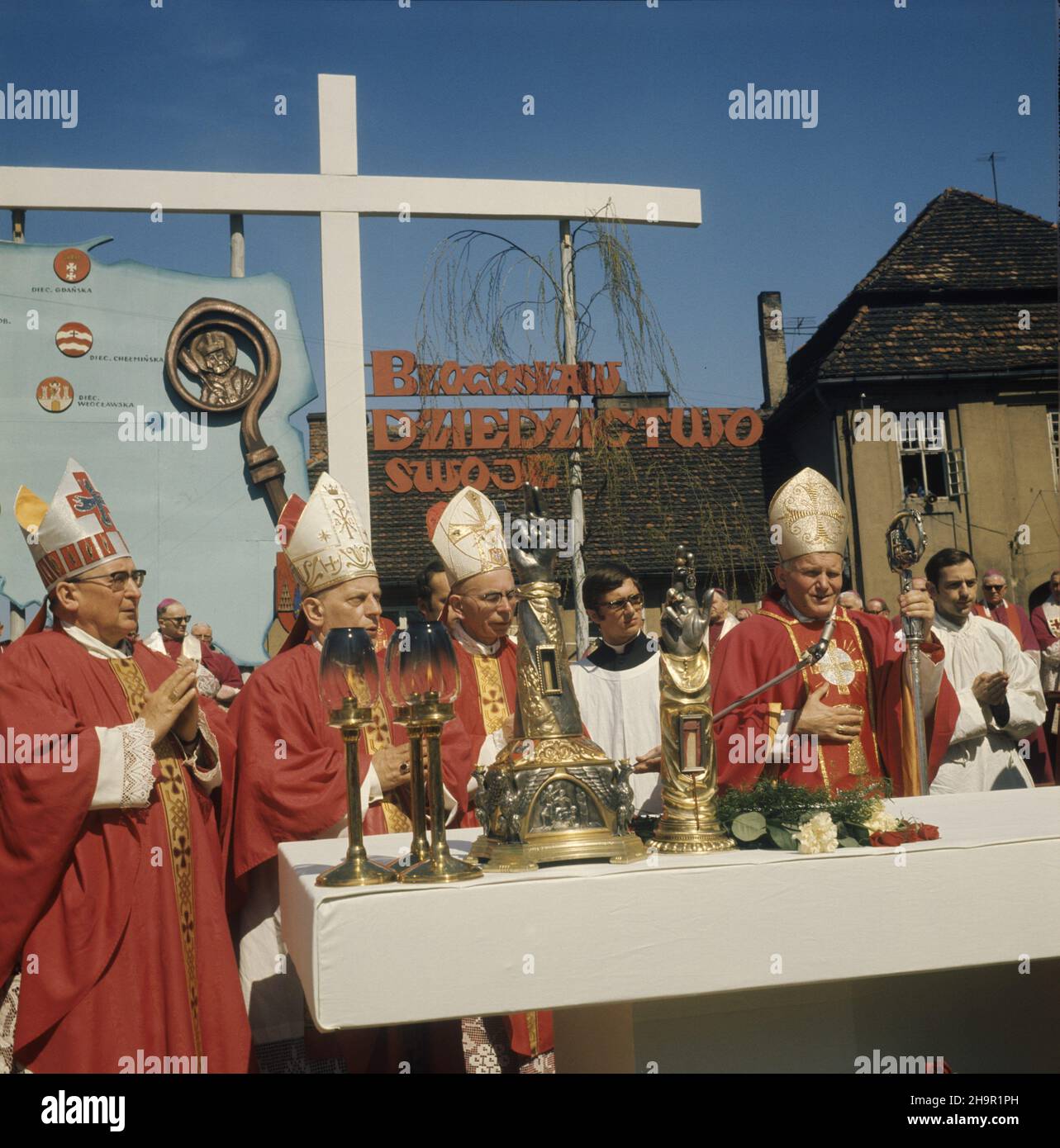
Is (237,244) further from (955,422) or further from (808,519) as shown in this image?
(955,422)

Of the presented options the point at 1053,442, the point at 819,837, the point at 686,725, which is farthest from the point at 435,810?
the point at 1053,442

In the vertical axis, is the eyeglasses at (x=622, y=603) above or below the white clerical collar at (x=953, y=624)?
above

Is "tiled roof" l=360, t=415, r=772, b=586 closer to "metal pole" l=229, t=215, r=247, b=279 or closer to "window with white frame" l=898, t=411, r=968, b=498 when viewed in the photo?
"window with white frame" l=898, t=411, r=968, b=498

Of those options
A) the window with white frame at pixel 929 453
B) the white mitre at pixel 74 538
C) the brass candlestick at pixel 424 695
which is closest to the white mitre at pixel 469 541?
the white mitre at pixel 74 538

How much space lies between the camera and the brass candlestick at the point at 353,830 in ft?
8.77

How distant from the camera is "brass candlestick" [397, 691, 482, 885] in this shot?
8.71ft

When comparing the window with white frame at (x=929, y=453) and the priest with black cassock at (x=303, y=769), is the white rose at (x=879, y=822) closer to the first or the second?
the priest with black cassock at (x=303, y=769)

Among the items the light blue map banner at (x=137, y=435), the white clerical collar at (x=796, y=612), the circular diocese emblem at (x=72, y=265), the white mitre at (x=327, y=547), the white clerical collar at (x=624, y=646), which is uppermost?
the circular diocese emblem at (x=72, y=265)

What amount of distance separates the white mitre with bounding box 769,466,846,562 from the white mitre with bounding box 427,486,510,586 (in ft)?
3.75

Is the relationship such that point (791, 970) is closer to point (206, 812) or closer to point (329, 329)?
point (206, 812)

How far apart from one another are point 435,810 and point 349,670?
40 cm

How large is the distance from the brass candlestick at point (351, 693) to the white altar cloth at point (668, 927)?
0.15 m

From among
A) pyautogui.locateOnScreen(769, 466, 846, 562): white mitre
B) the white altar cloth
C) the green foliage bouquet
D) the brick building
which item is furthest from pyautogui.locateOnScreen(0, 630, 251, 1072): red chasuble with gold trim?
the brick building
